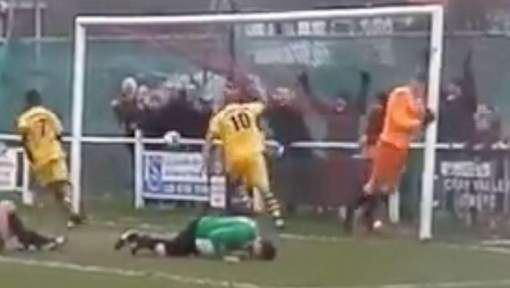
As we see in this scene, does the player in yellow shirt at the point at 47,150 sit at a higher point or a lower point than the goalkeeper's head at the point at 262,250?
higher

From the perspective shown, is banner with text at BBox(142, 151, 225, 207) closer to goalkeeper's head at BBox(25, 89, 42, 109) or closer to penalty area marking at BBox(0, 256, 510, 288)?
goalkeeper's head at BBox(25, 89, 42, 109)

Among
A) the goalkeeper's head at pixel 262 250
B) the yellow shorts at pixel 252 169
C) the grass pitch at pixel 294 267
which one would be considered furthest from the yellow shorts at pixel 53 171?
the goalkeeper's head at pixel 262 250

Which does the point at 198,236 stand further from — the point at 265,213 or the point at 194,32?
the point at 194,32

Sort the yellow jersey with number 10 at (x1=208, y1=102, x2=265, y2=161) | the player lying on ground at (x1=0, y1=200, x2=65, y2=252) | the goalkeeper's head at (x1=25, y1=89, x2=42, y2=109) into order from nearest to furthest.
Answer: the player lying on ground at (x1=0, y1=200, x2=65, y2=252), the yellow jersey with number 10 at (x1=208, y1=102, x2=265, y2=161), the goalkeeper's head at (x1=25, y1=89, x2=42, y2=109)

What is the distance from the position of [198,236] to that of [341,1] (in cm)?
1084

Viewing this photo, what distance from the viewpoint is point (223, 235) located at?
19.5 meters

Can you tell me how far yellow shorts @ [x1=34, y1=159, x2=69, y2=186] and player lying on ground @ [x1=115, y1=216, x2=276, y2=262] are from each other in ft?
15.8

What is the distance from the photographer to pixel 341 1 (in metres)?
30.0

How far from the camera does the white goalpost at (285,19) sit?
73.8 feet

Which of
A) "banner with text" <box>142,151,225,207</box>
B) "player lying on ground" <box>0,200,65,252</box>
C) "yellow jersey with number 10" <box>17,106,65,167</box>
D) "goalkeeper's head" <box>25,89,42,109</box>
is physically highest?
"goalkeeper's head" <box>25,89,42,109</box>

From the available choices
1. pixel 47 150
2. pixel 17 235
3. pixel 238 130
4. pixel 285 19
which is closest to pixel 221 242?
pixel 17 235

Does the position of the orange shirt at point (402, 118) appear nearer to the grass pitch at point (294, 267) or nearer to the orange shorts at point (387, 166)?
the orange shorts at point (387, 166)

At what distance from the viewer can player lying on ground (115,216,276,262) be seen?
63.7 ft

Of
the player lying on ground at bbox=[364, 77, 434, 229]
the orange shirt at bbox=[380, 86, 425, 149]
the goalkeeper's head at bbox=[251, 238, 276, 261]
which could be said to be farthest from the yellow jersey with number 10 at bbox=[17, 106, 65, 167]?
the goalkeeper's head at bbox=[251, 238, 276, 261]
